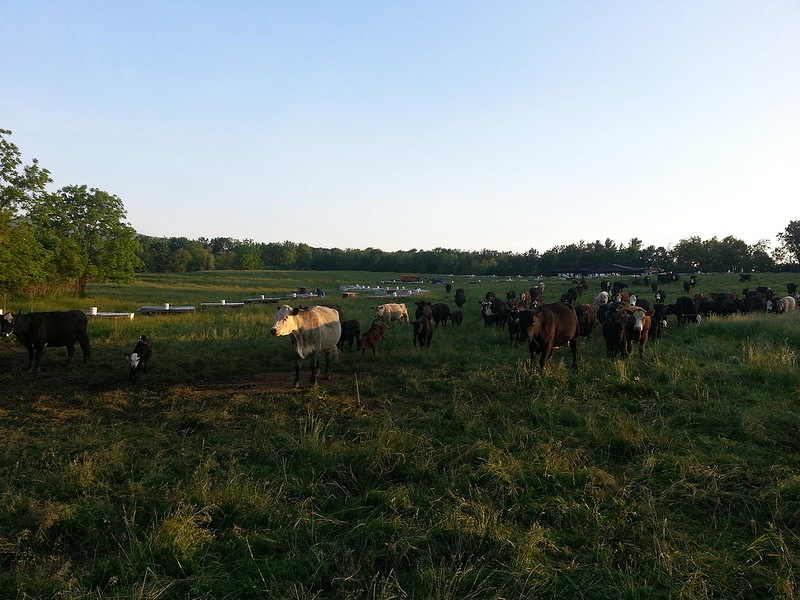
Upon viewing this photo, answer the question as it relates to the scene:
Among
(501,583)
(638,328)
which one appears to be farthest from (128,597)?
(638,328)

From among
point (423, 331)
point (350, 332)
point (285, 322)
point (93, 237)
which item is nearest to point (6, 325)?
point (285, 322)

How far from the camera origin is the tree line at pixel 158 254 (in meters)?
20.2

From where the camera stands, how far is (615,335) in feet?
43.4

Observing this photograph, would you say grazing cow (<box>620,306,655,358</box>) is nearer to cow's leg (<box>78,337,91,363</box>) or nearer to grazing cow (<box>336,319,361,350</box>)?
grazing cow (<box>336,319,361,350</box>)

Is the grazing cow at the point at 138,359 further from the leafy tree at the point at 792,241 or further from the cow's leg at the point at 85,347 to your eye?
the leafy tree at the point at 792,241

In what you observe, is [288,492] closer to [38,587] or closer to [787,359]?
[38,587]

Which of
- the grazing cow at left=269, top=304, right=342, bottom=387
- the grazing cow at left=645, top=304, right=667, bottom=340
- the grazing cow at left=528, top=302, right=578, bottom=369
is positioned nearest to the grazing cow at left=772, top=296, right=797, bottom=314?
the grazing cow at left=645, top=304, right=667, bottom=340

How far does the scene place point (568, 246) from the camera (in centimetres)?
11075

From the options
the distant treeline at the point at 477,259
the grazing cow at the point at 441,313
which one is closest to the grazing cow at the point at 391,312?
the grazing cow at the point at 441,313

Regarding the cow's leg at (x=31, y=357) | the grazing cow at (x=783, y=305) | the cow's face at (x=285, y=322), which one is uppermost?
the cow's face at (x=285, y=322)

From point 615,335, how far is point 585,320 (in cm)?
381

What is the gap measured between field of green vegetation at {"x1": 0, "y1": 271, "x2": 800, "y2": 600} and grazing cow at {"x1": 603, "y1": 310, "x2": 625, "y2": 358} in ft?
8.98

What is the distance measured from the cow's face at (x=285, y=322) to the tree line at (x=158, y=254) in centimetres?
1497

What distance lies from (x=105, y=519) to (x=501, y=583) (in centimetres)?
373
